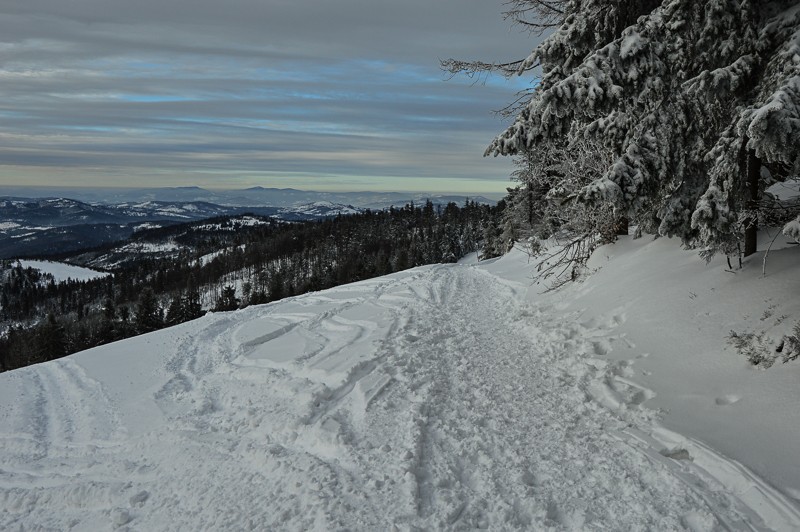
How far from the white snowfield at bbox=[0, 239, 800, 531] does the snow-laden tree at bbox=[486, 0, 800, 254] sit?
2.24 m

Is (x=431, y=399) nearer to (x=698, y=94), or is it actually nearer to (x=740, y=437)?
(x=740, y=437)

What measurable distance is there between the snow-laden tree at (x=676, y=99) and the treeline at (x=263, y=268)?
198ft

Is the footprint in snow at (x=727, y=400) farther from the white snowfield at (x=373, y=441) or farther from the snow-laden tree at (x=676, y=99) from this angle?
the snow-laden tree at (x=676, y=99)

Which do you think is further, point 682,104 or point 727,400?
point 682,104

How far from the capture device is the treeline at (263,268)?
8344cm

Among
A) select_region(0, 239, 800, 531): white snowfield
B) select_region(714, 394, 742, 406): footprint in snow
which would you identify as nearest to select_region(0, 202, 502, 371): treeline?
select_region(0, 239, 800, 531): white snowfield

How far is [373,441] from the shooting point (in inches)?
208

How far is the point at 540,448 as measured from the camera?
500cm

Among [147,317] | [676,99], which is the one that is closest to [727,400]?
[676,99]

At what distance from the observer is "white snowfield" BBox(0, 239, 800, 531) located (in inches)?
158

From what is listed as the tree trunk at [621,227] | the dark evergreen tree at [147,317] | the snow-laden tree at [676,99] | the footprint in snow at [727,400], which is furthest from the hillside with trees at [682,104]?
the dark evergreen tree at [147,317]

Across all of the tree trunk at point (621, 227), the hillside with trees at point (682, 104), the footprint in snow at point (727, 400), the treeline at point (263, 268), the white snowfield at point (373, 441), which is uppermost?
the hillside with trees at point (682, 104)

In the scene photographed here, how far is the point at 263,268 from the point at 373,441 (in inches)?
5068

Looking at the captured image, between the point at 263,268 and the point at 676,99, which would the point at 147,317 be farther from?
the point at 263,268
